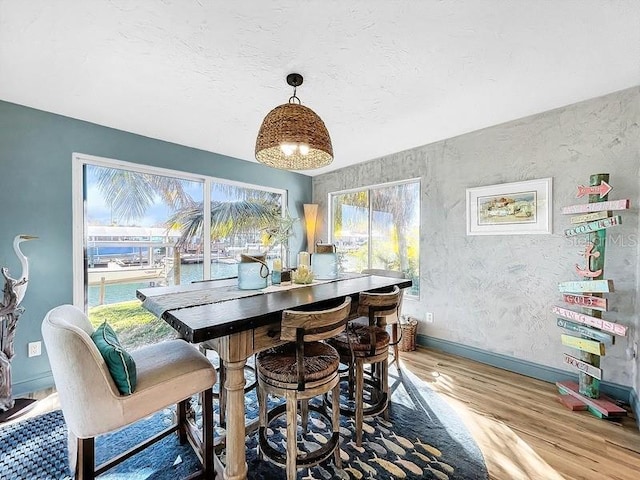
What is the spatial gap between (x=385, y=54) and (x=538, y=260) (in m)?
2.28

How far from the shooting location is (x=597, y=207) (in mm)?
2160

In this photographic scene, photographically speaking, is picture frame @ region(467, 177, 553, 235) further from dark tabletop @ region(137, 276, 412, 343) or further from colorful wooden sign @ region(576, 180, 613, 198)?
dark tabletop @ region(137, 276, 412, 343)

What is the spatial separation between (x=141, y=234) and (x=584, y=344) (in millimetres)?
4150

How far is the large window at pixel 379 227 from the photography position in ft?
11.7

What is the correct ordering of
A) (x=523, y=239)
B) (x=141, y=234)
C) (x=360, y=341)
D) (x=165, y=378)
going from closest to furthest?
(x=165, y=378) → (x=360, y=341) → (x=523, y=239) → (x=141, y=234)

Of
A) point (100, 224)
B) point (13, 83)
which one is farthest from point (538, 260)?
point (13, 83)

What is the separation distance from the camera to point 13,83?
2037mm

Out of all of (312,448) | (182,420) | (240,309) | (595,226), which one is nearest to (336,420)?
(312,448)

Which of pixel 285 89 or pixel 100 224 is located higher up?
pixel 285 89

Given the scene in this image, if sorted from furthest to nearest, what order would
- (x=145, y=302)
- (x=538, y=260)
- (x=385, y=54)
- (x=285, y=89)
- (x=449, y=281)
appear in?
(x=449, y=281)
(x=538, y=260)
(x=285, y=89)
(x=385, y=54)
(x=145, y=302)

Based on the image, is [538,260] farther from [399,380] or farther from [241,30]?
[241,30]

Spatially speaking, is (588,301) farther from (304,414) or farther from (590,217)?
(304,414)

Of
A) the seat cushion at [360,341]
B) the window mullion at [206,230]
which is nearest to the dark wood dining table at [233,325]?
→ the seat cushion at [360,341]

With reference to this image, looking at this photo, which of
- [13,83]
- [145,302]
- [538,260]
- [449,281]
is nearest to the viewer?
[145,302]
